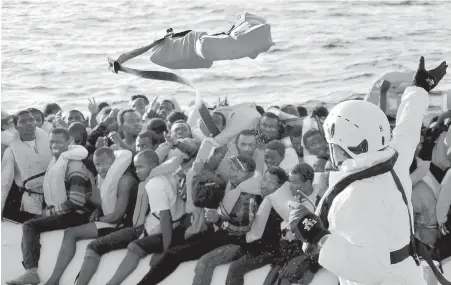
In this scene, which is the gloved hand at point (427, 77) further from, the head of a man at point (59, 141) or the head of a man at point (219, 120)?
the head of a man at point (59, 141)

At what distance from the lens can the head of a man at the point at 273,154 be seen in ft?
14.8

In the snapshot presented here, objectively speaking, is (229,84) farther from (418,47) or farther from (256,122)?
(256,122)

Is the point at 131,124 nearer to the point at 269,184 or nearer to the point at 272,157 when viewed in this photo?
the point at 272,157

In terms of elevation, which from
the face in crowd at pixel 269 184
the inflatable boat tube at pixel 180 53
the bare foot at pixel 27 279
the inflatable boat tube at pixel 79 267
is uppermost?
the inflatable boat tube at pixel 180 53

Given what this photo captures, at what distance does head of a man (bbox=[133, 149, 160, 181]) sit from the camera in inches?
180

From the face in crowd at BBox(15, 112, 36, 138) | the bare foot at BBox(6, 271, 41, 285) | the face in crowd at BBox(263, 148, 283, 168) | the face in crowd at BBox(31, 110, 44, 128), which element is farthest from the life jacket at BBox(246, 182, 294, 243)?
the face in crowd at BBox(31, 110, 44, 128)

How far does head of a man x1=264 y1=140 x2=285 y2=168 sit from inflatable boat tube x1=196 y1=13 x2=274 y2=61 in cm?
59

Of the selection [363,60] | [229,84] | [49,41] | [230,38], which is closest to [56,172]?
[230,38]

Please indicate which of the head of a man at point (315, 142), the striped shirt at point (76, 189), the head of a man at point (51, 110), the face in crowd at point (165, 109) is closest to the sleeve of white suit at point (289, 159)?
the head of a man at point (315, 142)

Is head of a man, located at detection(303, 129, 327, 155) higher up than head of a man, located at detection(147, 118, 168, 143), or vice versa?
head of a man, located at detection(147, 118, 168, 143)

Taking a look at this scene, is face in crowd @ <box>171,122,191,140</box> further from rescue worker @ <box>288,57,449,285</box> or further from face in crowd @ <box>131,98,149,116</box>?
rescue worker @ <box>288,57,449,285</box>

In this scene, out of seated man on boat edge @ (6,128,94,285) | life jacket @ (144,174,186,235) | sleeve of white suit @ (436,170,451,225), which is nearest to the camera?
sleeve of white suit @ (436,170,451,225)

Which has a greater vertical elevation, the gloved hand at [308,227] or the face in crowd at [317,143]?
the gloved hand at [308,227]

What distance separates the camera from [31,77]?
11297mm
